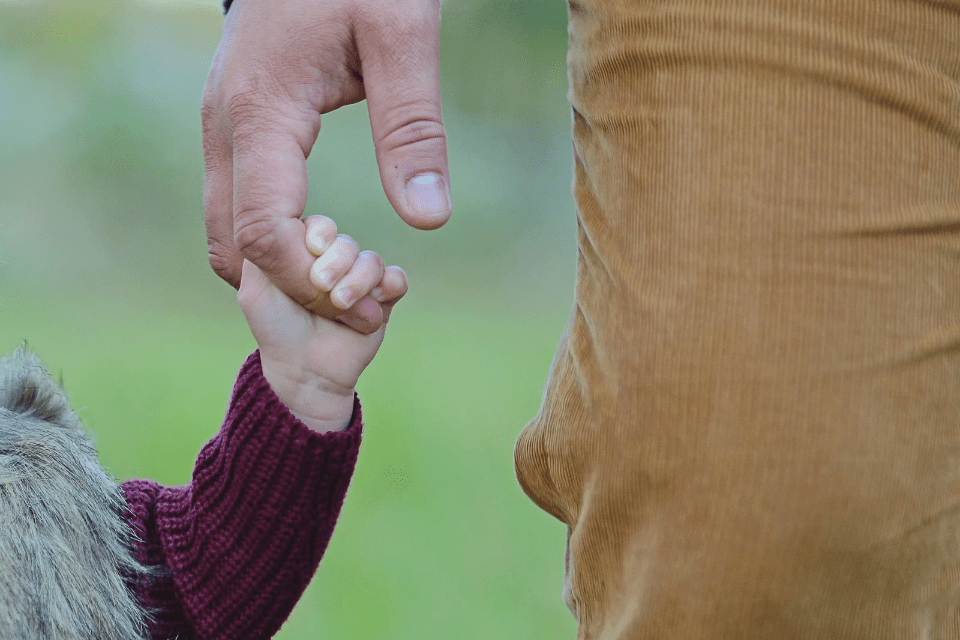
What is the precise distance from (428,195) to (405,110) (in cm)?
6

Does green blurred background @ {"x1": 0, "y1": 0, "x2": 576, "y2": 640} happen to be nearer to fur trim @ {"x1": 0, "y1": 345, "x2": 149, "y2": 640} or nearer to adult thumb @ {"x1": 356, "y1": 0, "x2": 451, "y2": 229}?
fur trim @ {"x1": 0, "y1": 345, "x2": 149, "y2": 640}

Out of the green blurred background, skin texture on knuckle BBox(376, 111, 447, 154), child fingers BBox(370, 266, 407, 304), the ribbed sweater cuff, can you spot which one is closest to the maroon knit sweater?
the ribbed sweater cuff

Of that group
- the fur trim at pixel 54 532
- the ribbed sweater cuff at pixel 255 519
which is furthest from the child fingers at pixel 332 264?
the fur trim at pixel 54 532

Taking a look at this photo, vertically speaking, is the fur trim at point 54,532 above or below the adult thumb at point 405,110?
below

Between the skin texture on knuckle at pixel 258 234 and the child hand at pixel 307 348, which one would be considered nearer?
the skin texture on knuckle at pixel 258 234

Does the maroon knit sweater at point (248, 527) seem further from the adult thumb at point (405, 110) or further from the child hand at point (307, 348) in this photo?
the adult thumb at point (405, 110)

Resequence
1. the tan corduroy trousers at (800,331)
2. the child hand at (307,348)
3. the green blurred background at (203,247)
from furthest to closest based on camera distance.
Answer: the green blurred background at (203,247) → the child hand at (307,348) → the tan corduroy trousers at (800,331)

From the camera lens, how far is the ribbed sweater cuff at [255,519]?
26.5 inches

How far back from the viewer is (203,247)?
2.80 metres

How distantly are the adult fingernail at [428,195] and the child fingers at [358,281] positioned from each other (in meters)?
0.06

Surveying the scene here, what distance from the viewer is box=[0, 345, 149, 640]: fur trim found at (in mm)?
575

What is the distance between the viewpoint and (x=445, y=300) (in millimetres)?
2660

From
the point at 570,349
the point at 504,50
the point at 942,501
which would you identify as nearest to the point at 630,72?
the point at 570,349

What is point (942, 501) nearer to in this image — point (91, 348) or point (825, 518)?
point (825, 518)
